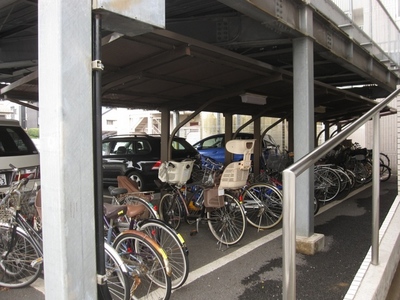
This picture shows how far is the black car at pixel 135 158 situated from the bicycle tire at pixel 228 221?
14.5ft

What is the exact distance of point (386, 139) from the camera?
13719 millimetres

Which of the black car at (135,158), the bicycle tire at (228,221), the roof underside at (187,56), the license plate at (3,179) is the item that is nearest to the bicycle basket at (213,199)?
the bicycle tire at (228,221)

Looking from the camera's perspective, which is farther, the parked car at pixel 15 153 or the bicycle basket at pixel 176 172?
the bicycle basket at pixel 176 172

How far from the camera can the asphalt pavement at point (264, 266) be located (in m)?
3.58

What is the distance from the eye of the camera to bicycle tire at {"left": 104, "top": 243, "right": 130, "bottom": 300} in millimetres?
2986

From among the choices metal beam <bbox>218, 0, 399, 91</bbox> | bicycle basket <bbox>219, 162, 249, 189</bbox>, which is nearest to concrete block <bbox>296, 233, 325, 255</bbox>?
bicycle basket <bbox>219, 162, 249, 189</bbox>

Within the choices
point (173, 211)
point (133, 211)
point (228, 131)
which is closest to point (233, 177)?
point (173, 211)

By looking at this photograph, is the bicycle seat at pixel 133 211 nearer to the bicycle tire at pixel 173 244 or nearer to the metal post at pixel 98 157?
the bicycle tire at pixel 173 244

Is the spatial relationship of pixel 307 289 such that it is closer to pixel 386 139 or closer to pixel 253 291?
pixel 253 291

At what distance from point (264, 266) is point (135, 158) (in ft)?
20.7

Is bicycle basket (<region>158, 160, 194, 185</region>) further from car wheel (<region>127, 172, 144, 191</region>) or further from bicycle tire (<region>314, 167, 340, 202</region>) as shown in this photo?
car wheel (<region>127, 172, 144, 191</region>)

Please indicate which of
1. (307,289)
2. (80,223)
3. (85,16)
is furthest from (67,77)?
(307,289)

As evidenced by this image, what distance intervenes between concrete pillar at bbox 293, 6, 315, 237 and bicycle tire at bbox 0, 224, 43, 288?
3.23 m

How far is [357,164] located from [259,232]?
5863 mm
